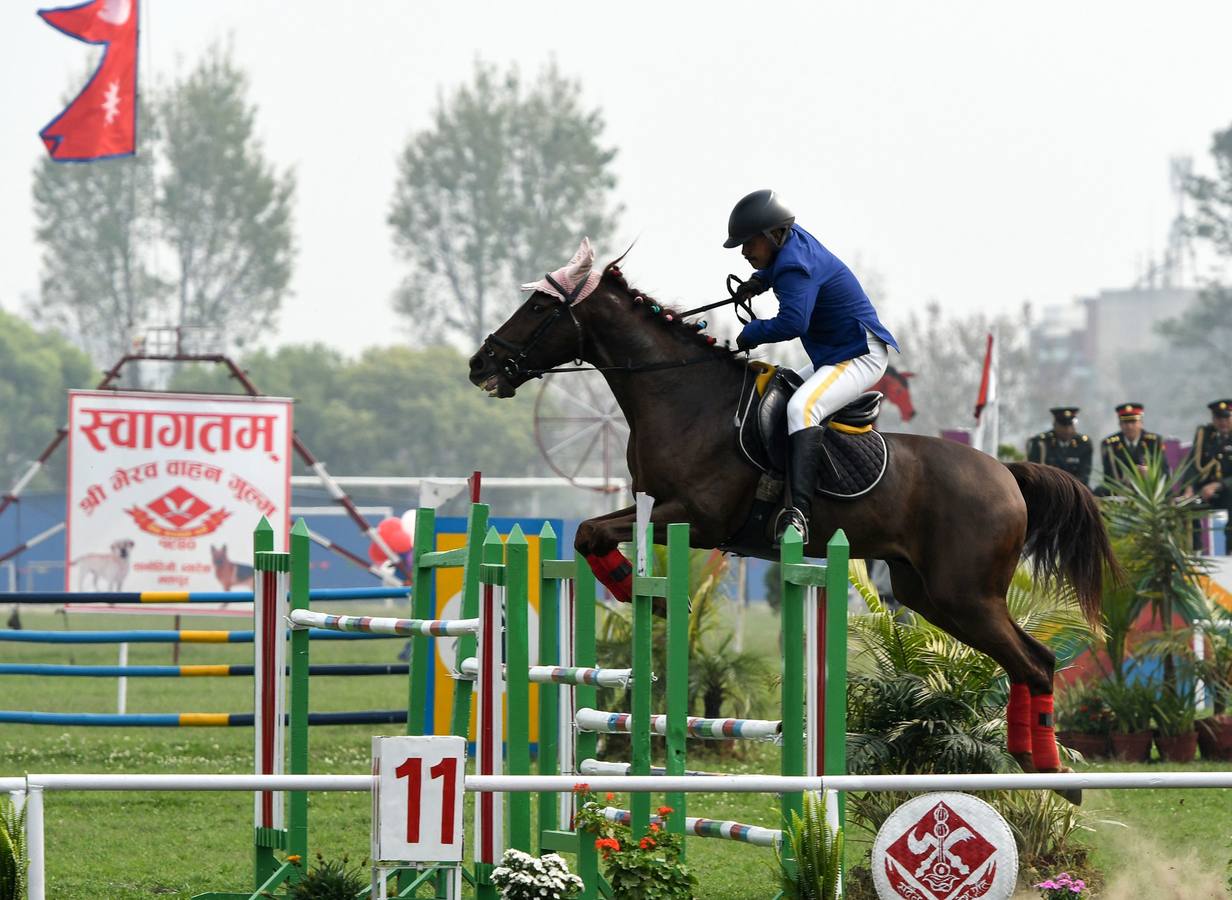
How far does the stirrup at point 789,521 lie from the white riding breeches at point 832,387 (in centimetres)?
32

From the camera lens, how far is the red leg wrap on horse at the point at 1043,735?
707 cm

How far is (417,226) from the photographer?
63312 millimetres

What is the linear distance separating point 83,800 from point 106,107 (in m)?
13.9

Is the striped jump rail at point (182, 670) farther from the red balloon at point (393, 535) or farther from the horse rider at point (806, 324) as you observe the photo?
the red balloon at point (393, 535)

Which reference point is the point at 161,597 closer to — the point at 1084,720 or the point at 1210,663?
the point at 1084,720

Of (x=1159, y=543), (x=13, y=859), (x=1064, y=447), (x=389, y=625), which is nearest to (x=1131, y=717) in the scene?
(x=1159, y=543)

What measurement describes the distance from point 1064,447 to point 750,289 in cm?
1050

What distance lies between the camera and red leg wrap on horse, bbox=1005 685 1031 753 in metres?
7.12

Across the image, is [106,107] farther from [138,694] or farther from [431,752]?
[431,752]

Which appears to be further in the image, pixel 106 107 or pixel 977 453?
pixel 106 107

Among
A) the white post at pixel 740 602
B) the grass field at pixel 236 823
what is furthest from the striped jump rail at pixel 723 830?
the white post at pixel 740 602

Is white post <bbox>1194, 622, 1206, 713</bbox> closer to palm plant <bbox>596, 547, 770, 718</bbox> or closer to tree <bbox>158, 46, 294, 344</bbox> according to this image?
palm plant <bbox>596, 547, 770, 718</bbox>

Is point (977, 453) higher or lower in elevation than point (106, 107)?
lower

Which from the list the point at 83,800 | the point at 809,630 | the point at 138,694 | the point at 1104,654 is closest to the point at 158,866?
the point at 83,800
